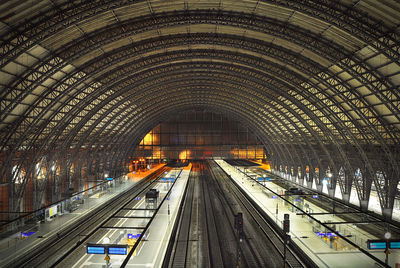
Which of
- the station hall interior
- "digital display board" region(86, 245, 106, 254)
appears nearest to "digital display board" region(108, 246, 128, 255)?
the station hall interior

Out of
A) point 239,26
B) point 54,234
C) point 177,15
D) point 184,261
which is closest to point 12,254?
point 54,234

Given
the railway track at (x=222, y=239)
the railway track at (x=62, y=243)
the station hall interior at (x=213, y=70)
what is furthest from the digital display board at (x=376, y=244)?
the railway track at (x=62, y=243)

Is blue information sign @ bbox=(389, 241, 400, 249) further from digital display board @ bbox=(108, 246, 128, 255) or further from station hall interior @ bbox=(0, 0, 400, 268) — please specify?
digital display board @ bbox=(108, 246, 128, 255)

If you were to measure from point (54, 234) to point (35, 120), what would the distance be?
11034 millimetres

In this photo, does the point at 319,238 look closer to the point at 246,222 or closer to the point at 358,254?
the point at 358,254

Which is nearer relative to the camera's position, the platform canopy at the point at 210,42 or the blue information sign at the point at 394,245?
the blue information sign at the point at 394,245

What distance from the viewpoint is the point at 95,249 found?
12758 millimetres

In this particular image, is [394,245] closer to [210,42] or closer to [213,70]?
[210,42]

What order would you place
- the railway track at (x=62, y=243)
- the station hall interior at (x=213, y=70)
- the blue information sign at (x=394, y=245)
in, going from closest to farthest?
the blue information sign at (x=394, y=245), the station hall interior at (x=213, y=70), the railway track at (x=62, y=243)

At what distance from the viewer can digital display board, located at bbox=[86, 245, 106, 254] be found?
496 inches

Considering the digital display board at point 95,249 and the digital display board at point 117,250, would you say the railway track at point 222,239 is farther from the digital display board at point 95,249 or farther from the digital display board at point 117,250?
the digital display board at point 95,249

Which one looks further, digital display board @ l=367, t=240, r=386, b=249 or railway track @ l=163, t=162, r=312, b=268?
railway track @ l=163, t=162, r=312, b=268

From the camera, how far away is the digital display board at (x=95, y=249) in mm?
12608

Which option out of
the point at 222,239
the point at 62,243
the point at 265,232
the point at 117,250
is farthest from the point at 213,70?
the point at 117,250
